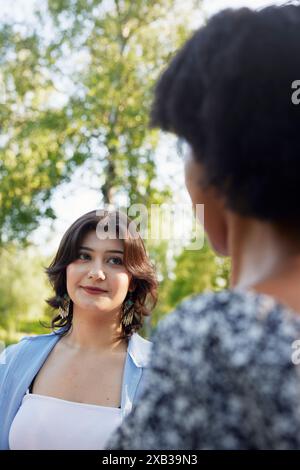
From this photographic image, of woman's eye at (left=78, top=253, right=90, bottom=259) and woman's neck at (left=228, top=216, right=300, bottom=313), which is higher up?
woman's neck at (left=228, top=216, right=300, bottom=313)

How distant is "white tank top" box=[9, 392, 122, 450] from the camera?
2.54m

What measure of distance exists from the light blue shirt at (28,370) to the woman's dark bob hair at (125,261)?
0.39ft

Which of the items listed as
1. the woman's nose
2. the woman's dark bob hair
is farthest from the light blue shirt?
the woman's nose

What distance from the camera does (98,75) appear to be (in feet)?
40.1

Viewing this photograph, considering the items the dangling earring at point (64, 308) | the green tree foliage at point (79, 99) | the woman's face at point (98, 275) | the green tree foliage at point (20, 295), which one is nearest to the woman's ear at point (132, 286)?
the woman's face at point (98, 275)

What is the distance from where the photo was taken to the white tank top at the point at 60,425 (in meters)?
2.54

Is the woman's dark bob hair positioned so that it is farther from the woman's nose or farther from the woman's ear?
the woman's nose

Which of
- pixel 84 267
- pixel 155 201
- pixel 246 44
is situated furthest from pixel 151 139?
pixel 246 44

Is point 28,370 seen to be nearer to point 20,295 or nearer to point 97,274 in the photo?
point 97,274

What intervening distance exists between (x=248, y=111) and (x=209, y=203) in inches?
7.1

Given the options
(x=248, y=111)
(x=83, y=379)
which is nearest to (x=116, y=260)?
(x=83, y=379)

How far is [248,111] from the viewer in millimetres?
945

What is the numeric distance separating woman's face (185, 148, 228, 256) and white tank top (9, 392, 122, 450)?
1664 millimetres

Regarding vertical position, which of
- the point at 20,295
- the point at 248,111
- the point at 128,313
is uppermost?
the point at 248,111
